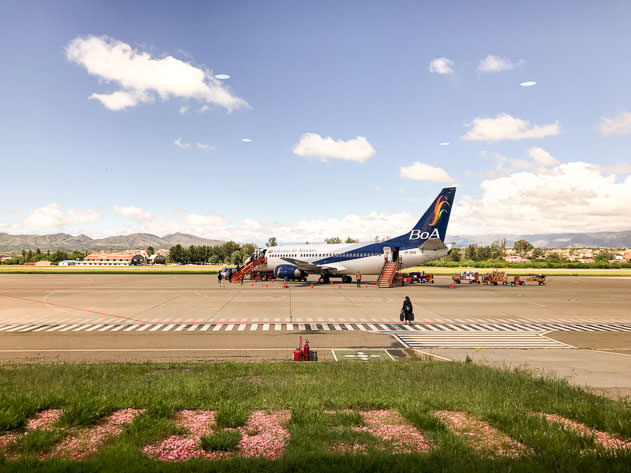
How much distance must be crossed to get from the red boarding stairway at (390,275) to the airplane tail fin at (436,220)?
11.3 ft

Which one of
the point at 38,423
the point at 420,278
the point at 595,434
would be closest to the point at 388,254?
the point at 420,278

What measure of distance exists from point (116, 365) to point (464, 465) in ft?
39.4

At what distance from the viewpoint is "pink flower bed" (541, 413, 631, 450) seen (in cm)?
622

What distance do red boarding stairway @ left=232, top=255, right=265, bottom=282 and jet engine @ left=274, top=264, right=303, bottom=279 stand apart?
5.55 m

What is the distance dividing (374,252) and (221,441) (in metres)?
46.9

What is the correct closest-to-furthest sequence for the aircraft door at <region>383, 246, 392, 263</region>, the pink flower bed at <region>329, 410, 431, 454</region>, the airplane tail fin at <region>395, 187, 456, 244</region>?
Result: the pink flower bed at <region>329, 410, 431, 454</region>
the airplane tail fin at <region>395, 187, 456, 244</region>
the aircraft door at <region>383, 246, 392, 263</region>

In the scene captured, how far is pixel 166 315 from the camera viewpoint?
26781 millimetres

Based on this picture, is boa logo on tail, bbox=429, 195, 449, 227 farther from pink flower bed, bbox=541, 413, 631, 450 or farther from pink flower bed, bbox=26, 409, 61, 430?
pink flower bed, bbox=26, 409, 61, 430

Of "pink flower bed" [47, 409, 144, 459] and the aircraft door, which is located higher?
the aircraft door

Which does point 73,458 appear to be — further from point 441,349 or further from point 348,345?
point 441,349

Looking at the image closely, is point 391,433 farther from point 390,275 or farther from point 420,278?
point 420,278

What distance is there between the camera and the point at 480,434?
6699mm

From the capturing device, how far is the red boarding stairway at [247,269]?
58.1 meters

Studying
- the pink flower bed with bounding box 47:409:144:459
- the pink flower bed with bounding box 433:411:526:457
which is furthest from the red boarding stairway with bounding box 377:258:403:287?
the pink flower bed with bounding box 47:409:144:459
